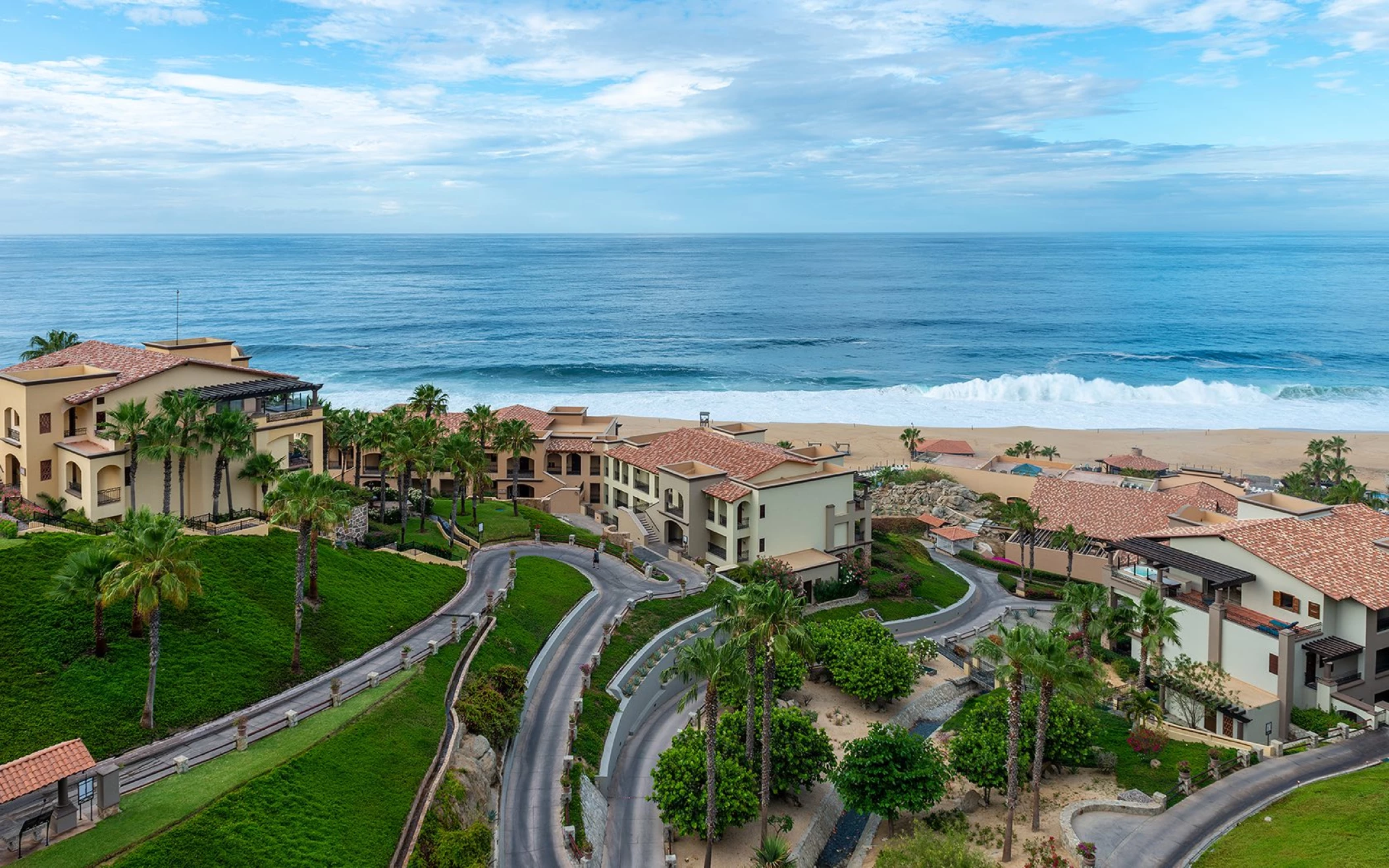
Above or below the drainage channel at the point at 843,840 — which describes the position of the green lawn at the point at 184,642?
above

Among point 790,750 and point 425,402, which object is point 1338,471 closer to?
point 790,750

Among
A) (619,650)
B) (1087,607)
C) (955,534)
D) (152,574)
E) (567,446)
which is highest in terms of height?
(567,446)

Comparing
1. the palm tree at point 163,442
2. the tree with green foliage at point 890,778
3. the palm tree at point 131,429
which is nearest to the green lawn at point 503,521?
the palm tree at point 163,442

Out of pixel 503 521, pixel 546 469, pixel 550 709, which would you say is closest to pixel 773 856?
pixel 550 709

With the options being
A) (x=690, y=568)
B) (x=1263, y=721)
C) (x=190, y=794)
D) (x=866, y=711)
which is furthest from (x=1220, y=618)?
(x=190, y=794)

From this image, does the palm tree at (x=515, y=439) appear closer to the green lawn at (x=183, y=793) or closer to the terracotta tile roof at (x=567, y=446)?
the terracotta tile roof at (x=567, y=446)

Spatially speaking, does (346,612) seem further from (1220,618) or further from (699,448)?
(1220,618)

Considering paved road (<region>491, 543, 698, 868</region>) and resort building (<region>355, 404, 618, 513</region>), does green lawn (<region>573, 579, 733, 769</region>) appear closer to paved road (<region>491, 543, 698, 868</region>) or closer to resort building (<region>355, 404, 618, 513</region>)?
paved road (<region>491, 543, 698, 868</region>)

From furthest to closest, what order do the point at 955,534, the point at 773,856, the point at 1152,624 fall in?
the point at 955,534 < the point at 1152,624 < the point at 773,856
